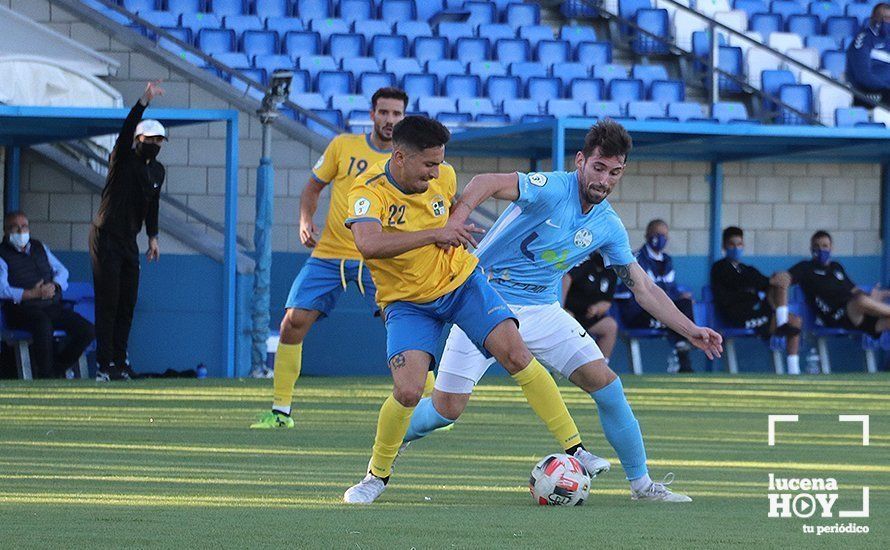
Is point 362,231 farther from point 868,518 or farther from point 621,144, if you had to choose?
point 868,518

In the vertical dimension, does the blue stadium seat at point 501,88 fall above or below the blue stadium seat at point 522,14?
below

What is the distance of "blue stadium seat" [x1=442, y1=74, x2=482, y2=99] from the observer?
60.9 feet

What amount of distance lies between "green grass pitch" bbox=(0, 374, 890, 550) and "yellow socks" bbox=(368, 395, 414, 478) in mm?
170

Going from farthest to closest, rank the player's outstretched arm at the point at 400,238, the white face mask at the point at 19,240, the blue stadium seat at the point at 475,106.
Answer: the blue stadium seat at the point at 475,106
the white face mask at the point at 19,240
the player's outstretched arm at the point at 400,238

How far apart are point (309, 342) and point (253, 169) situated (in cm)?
191

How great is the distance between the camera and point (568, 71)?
19359 millimetres

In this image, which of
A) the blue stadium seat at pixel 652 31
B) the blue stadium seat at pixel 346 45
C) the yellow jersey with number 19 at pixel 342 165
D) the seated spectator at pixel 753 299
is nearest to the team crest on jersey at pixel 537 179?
the yellow jersey with number 19 at pixel 342 165

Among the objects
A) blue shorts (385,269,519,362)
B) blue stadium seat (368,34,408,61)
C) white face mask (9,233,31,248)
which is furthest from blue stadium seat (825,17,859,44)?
blue shorts (385,269,519,362)

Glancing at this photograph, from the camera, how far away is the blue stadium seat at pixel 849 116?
63.9 feet

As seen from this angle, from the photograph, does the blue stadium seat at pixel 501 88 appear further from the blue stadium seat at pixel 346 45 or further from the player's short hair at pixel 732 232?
the player's short hair at pixel 732 232

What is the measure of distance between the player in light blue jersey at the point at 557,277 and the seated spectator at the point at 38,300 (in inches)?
312

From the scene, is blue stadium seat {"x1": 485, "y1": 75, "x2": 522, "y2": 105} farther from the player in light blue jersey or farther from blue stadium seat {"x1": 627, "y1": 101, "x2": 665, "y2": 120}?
the player in light blue jersey

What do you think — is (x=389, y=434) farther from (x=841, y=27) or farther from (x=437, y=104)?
(x=841, y=27)

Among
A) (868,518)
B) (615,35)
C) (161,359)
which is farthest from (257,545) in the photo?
(615,35)
